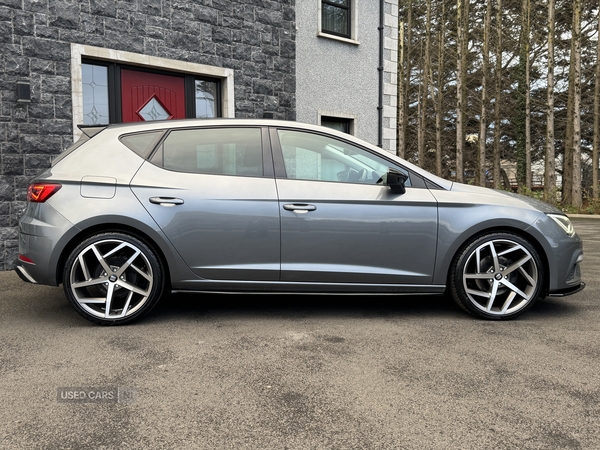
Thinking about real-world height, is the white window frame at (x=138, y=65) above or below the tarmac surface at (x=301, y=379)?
above

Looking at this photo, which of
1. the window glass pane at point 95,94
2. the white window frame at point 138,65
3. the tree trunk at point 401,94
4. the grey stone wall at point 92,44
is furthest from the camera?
the tree trunk at point 401,94

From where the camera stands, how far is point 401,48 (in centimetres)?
2948

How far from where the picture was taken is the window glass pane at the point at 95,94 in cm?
751

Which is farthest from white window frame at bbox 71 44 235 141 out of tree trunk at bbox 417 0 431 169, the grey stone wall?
tree trunk at bbox 417 0 431 169

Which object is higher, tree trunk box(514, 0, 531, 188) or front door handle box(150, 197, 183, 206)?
tree trunk box(514, 0, 531, 188)

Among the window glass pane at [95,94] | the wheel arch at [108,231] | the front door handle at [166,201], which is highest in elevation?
the window glass pane at [95,94]

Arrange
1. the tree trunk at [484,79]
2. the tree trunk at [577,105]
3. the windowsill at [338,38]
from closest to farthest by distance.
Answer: the windowsill at [338,38], the tree trunk at [577,105], the tree trunk at [484,79]

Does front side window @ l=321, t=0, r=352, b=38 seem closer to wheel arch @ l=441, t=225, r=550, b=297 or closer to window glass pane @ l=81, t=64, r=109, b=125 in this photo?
window glass pane @ l=81, t=64, r=109, b=125

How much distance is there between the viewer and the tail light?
4.17 meters

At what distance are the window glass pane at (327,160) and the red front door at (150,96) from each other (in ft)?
14.0

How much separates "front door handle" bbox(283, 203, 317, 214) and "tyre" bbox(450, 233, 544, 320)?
1.26 meters

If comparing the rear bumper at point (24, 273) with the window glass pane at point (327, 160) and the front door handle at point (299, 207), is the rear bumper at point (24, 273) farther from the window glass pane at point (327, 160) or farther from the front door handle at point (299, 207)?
the window glass pane at point (327, 160)

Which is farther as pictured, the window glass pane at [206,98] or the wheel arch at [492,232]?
the window glass pane at [206,98]

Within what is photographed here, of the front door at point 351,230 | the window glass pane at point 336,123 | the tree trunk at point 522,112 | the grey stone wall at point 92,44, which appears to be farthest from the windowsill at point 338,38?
the tree trunk at point 522,112
